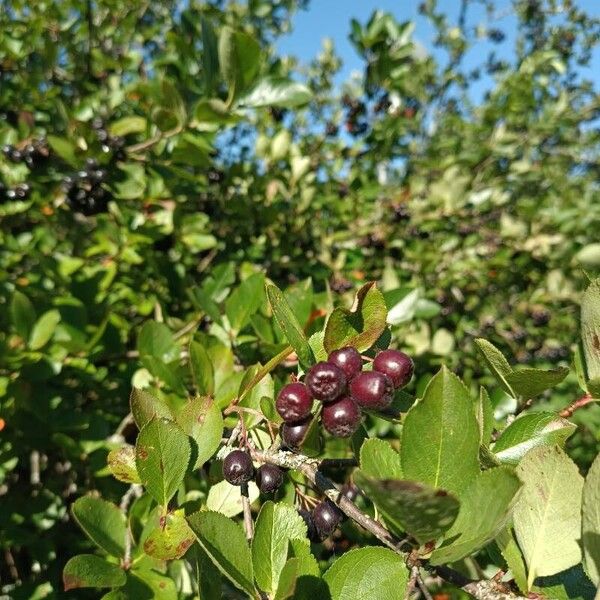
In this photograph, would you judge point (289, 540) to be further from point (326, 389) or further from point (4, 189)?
point (4, 189)

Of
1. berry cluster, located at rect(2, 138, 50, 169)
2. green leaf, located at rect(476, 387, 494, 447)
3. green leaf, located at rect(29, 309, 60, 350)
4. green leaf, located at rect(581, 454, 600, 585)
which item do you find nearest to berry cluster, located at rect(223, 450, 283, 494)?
green leaf, located at rect(476, 387, 494, 447)

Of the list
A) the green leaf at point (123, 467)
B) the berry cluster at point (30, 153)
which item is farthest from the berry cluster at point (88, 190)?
the green leaf at point (123, 467)

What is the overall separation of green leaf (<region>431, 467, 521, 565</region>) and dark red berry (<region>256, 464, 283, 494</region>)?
273mm

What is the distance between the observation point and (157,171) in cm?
200

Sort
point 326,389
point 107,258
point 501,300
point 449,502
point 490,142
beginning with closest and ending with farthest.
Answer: point 449,502
point 326,389
point 107,258
point 490,142
point 501,300

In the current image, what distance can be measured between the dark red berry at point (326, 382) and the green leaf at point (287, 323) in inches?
2.3

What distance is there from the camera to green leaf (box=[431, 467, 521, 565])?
594 millimetres

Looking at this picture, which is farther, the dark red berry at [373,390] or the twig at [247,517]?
the twig at [247,517]

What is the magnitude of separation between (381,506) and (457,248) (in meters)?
2.93

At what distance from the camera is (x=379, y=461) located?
0.72 metres

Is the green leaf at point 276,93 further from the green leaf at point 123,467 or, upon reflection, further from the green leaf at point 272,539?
the green leaf at point 272,539

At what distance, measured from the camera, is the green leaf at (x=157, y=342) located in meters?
1.36

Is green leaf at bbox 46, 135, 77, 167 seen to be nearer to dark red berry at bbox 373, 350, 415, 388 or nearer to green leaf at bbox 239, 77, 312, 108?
green leaf at bbox 239, 77, 312, 108

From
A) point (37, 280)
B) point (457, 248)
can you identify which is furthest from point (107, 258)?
point (457, 248)
